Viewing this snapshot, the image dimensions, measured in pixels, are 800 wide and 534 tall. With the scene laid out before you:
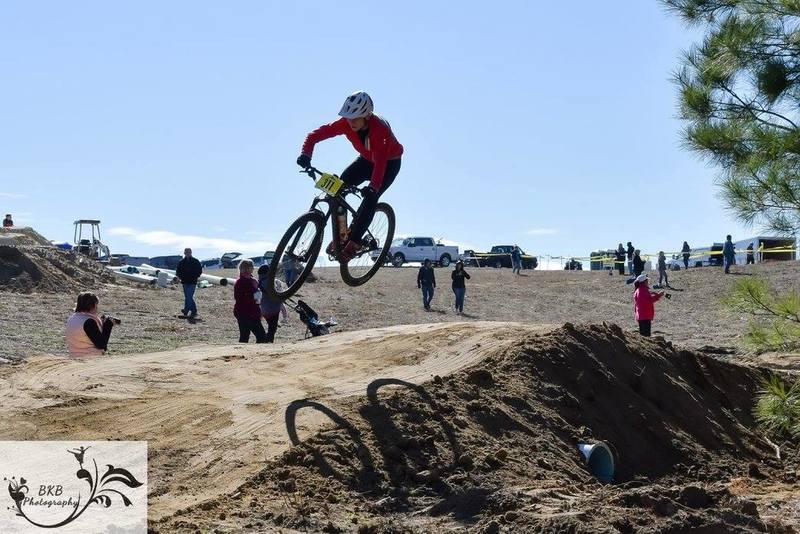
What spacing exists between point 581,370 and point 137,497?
18.4 ft

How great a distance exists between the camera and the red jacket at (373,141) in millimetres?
A: 10531

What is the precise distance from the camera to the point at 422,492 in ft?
27.3

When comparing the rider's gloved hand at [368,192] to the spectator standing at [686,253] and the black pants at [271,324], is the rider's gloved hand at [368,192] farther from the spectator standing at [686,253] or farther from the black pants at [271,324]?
the spectator standing at [686,253]

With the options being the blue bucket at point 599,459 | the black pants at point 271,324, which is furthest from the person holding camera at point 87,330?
the blue bucket at point 599,459

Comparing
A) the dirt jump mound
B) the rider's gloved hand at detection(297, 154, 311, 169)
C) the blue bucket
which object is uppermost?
the rider's gloved hand at detection(297, 154, 311, 169)

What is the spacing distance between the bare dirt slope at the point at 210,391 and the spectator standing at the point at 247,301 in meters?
2.09

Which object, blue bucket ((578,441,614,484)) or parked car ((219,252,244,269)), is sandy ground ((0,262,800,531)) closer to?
blue bucket ((578,441,614,484))

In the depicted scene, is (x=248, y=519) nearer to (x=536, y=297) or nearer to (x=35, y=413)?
(x=35, y=413)

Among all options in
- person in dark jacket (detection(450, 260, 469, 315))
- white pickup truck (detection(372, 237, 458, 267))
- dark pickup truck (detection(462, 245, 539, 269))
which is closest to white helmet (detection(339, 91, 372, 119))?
person in dark jacket (detection(450, 260, 469, 315))

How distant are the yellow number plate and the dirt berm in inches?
83.0

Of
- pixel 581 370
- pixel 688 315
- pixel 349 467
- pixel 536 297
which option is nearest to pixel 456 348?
pixel 581 370

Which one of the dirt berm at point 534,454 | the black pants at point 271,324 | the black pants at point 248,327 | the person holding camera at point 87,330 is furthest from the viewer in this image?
the black pants at point 271,324

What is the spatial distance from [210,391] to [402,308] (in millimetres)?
20818

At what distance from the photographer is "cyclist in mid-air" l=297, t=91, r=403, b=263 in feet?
34.0
